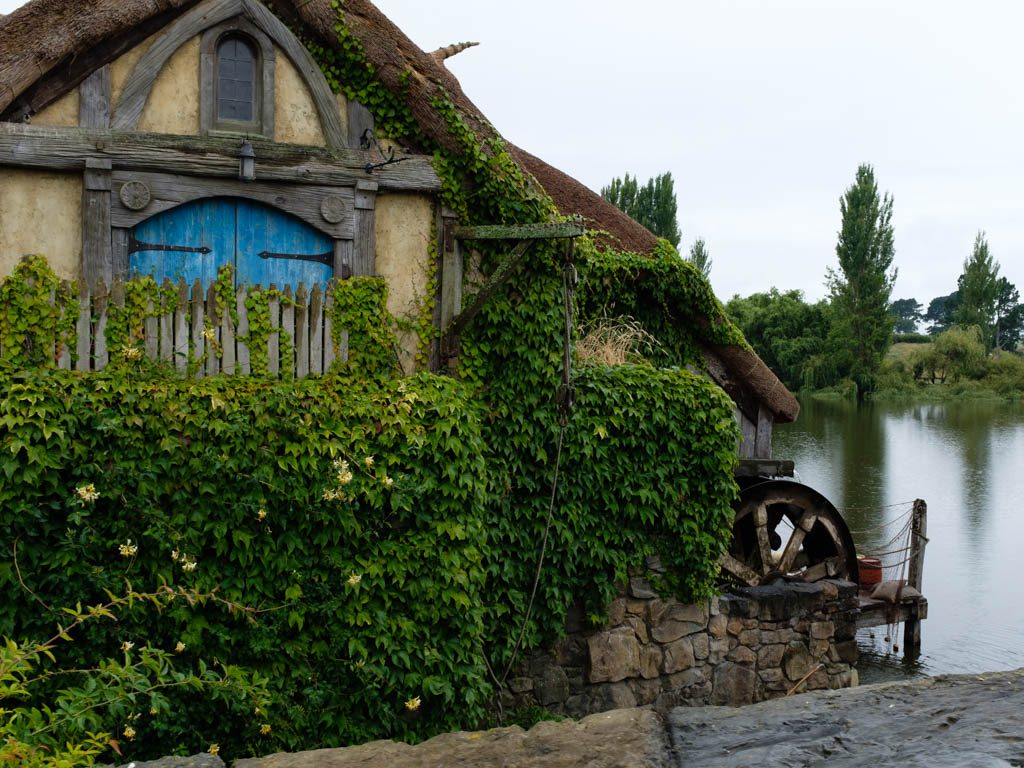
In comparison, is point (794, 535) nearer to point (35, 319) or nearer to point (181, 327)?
point (181, 327)

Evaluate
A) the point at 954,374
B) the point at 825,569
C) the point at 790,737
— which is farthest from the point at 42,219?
the point at 954,374

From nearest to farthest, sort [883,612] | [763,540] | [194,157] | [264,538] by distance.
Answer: [264,538], [194,157], [763,540], [883,612]

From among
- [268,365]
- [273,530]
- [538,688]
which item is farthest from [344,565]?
[538,688]

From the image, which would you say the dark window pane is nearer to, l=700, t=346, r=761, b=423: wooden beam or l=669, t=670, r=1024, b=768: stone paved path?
l=700, t=346, r=761, b=423: wooden beam

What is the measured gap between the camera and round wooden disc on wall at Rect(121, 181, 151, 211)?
6.97 meters

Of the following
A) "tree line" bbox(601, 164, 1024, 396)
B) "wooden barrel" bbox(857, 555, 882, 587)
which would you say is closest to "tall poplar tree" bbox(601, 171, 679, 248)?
"tree line" bbox(601, 164, 1024, 396)

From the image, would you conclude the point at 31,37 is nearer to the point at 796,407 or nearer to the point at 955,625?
the point at 796,407

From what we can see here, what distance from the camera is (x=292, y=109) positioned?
7488 mm

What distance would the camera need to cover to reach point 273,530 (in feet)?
20.8

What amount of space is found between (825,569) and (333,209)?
8.17 meters

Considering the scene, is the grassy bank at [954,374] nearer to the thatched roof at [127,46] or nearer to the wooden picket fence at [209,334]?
the thatched roof at [127,46]

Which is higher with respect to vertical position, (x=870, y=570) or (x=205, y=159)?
(x=205, y=159)

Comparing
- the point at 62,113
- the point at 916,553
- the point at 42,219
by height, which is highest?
the point at 62,113

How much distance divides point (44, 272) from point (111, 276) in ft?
1.42
